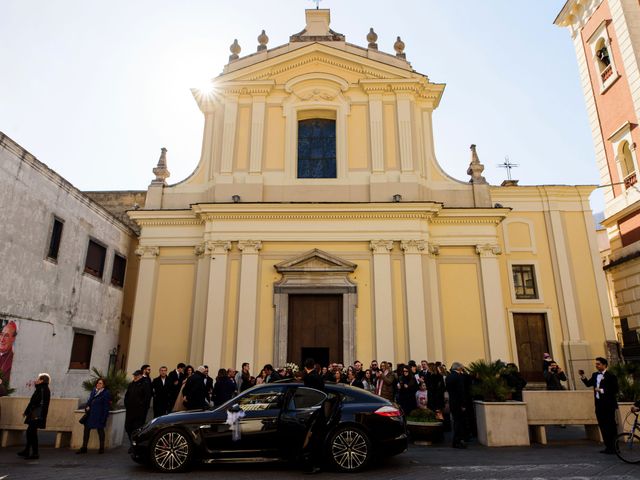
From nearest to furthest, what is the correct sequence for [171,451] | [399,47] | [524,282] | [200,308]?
[171,451] → [200,308] → [524,282] → [399,47]

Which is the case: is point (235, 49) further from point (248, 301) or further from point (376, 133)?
point (248, 301)

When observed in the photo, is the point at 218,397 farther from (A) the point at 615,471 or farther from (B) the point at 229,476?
(A) the point at 615,471

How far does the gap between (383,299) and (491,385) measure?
6.69 meters

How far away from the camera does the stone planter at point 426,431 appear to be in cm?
917

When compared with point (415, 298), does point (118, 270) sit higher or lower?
higher

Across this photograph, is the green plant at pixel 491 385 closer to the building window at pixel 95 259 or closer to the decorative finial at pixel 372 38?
the building window at pixel 95 259

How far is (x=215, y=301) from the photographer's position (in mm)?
15953

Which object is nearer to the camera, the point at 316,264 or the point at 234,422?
the point at 234,422

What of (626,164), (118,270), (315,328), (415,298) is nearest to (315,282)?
(315,328)

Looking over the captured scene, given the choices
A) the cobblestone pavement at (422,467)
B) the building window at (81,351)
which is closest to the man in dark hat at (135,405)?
the cobblestone pavement at (422,467)

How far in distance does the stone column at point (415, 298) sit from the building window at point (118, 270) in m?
10.8

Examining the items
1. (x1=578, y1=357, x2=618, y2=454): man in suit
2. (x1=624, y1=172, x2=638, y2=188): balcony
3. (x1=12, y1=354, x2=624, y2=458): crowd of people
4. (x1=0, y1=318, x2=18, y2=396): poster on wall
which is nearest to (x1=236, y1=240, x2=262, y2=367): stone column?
(x1=12, y1=354, x2=624, y2=458): crowd of people

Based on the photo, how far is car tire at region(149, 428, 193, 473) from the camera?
272 inches

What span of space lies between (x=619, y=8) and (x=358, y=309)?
17.0 m
